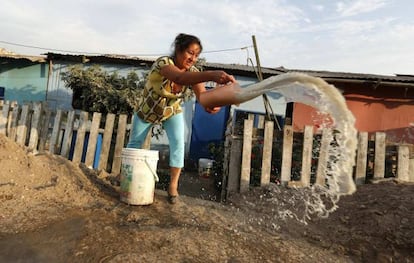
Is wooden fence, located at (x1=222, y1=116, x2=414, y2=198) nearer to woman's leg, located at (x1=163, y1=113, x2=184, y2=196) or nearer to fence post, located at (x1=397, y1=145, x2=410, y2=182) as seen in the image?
fence post, located at (x1=397, y1=145, x2=410, y2=182)

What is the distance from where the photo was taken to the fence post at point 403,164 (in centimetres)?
519

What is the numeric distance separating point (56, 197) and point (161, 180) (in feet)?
9.28

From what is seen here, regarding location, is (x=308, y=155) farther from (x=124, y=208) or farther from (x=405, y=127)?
(x=405, y=127)

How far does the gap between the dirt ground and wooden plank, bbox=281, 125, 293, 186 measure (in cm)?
25

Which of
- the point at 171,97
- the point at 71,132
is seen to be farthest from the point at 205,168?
the point at 171,97

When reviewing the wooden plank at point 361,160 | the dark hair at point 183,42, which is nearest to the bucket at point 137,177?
the dark hair at point 183,42

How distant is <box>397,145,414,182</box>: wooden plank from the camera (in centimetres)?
519

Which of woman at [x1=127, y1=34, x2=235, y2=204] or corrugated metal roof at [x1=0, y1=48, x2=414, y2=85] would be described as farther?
corrugated metal roof at [x1=0, y1=48, x2=414, y2=85]

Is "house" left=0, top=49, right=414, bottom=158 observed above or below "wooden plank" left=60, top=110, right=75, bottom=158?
above

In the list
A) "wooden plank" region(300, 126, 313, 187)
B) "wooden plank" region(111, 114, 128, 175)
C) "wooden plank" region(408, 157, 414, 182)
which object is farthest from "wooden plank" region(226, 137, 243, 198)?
"wooden plank" region(408, 157, 414, 182)

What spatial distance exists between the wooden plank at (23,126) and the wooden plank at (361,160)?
19.9 ft

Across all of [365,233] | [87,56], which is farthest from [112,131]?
[87,56]

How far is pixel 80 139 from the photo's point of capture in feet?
19.1

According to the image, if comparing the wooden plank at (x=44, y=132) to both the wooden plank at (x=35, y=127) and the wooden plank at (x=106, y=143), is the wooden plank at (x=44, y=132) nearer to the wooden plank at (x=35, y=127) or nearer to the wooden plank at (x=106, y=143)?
the wooden plank at (x=35, y=127)
